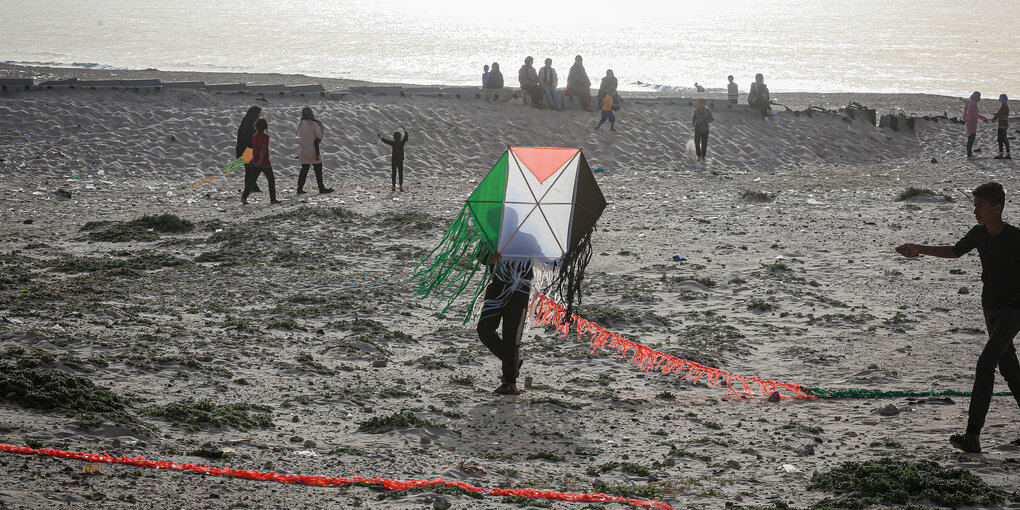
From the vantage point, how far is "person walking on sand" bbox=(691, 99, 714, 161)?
20.1 metres

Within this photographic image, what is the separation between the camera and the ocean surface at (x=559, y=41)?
5997cm

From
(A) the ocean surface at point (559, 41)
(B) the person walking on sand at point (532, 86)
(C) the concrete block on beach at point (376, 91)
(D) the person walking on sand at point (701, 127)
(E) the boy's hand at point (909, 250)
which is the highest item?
(A) the ocean surface at point (559, 41)

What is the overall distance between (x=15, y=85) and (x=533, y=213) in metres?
16.2

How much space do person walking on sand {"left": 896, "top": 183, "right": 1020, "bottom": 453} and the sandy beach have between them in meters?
0.27

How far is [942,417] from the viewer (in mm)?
6301

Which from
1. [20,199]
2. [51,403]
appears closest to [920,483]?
[51,403]

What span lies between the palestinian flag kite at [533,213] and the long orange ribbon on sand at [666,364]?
1.80 ft

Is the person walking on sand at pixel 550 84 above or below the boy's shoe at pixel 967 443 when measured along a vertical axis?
above

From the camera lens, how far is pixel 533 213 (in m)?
6.96

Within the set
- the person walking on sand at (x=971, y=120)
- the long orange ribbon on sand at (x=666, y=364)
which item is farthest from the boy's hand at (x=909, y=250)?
the person walking on sand at (x=971, y=120)

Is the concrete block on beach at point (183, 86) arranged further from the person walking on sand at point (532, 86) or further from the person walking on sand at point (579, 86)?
the person walking on sand at point (579, 86)

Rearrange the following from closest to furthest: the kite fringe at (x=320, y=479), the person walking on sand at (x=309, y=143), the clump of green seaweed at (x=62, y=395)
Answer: the kite fringe at (x=320, y=479)
the clump of green seaweed at (x=62, y=395)
the person walking on sand at (x=309, y=143)

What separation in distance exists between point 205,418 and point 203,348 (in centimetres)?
193

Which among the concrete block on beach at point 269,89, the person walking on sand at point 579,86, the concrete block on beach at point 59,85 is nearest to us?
the concrete block on beach at point 59,85
